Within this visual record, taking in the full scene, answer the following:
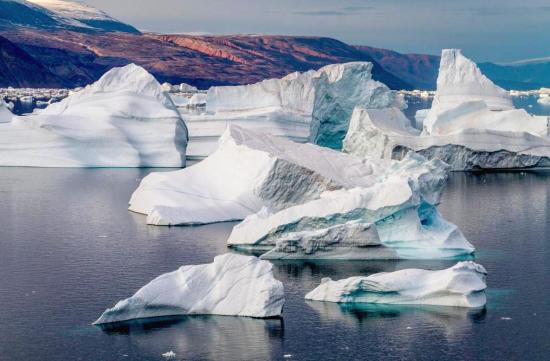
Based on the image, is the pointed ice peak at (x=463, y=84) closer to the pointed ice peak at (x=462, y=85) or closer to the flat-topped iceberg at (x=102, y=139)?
the pointed ice peak at (x=462, y=85)

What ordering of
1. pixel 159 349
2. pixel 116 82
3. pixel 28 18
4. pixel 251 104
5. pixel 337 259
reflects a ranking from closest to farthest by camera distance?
1. pixel 159 349
2. pixel 337 259
3. pixel 116 82
4. pixel 251 104
5. pixel 28 18

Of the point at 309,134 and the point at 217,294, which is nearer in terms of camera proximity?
the point at 217,294

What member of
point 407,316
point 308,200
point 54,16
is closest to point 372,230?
point 407,316

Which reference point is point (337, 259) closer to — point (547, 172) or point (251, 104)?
point (547, 172)

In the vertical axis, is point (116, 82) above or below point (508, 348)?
above

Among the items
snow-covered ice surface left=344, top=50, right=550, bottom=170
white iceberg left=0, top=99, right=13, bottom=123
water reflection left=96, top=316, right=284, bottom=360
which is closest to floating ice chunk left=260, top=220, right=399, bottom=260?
water reflection left=96, top=316, right=284, bottom=360

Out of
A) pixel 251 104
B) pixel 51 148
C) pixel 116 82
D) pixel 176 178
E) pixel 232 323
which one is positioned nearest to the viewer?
pixel 232 323

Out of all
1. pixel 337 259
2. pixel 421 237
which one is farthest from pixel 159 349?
pixel 421 237

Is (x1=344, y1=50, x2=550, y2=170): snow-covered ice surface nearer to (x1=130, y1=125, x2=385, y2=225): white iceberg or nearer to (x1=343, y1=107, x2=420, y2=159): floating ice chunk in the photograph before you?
(x1=343, y1=107, x2=420, y2=159): floating ice chunk
